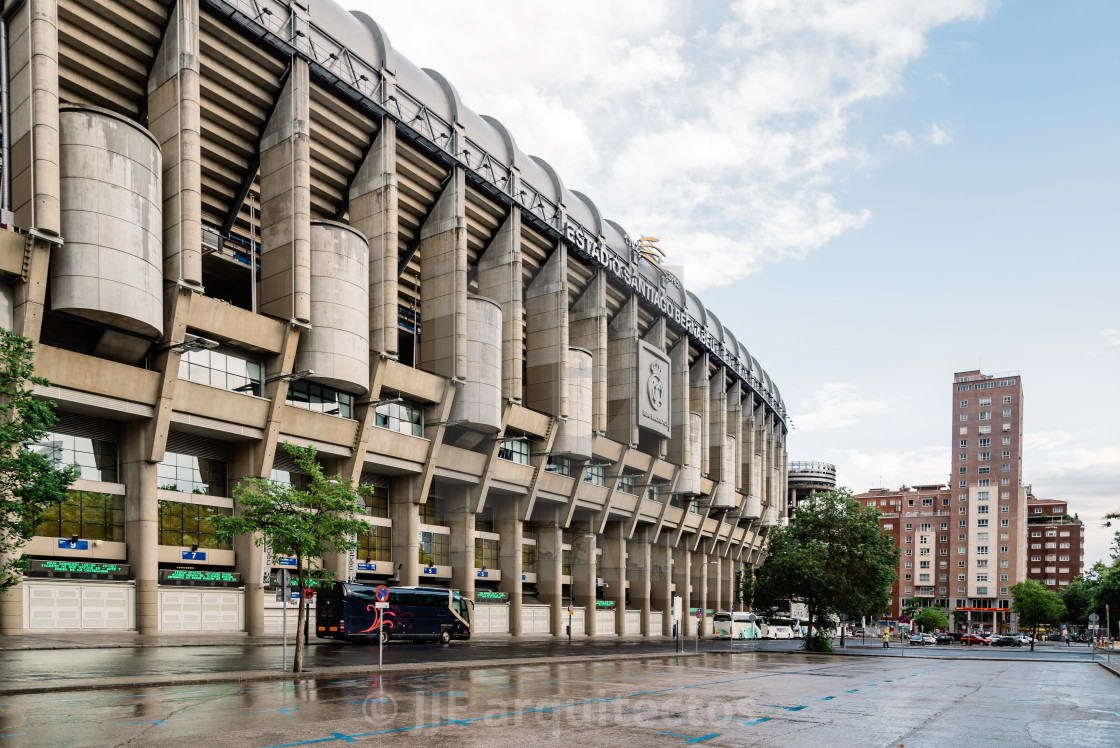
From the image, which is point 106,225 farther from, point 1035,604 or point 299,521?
point 1035,604

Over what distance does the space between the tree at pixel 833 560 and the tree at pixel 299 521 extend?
41.4 meters

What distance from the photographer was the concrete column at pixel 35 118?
32031 millimetres

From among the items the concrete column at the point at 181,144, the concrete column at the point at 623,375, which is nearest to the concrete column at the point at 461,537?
the concrete column at the point at 623,375

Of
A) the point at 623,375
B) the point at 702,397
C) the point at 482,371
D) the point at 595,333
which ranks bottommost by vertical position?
the point at 702,397

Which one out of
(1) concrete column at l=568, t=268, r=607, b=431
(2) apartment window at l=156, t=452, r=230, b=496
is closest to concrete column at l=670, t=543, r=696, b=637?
(1) concrete column at l=568, t=268, r=607, b=431

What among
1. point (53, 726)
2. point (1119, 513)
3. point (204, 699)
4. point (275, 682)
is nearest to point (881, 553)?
point (1119, 513)

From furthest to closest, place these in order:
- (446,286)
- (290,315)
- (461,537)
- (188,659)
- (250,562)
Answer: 1. (461,537)
2. (446,286)
3. (250,562)
4. (290,315)
5. (188,659)

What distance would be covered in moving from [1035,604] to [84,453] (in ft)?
→ 464

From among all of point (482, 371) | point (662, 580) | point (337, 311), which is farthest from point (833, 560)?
point (337, 311)

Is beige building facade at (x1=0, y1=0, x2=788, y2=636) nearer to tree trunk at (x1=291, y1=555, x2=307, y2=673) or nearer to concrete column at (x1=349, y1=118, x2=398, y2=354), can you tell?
concrete column at (x1=349, y1=118, x2=398, y2=354)

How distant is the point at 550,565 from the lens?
66.4 meters

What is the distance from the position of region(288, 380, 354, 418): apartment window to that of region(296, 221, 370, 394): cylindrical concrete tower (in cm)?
224

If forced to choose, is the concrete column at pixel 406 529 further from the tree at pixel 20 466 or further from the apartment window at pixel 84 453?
the tree at pixel 20 466

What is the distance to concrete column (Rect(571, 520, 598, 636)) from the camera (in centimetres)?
6938
